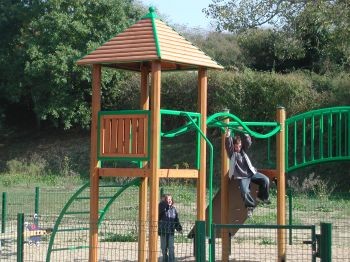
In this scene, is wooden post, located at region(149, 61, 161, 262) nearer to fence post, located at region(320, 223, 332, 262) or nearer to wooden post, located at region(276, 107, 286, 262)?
wooden post, located at region(276, 107, 286, 262)

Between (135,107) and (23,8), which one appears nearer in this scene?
(135,107)

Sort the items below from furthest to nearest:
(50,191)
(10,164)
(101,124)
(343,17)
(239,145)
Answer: (10,164) → (50,191) → (343,17) → (239,145) → (101,124)

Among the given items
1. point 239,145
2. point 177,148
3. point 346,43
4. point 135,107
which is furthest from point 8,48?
point 239,145

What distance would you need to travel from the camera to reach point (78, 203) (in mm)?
21094

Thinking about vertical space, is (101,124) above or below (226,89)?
below

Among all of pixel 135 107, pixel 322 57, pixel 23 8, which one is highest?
pixel 23 8

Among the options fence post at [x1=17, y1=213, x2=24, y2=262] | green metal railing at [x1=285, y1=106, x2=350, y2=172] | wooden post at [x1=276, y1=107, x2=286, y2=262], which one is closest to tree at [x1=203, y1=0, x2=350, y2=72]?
green metal railing at [x1=285, y1=106, x2=350, y2=172]

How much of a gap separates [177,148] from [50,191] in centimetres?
818

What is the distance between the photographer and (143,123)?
9.49 meters

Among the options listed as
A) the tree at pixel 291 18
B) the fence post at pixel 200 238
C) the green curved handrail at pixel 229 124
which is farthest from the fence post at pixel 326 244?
the tree at pixel 291 18

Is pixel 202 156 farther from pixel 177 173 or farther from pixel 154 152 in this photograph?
pixel 154 152

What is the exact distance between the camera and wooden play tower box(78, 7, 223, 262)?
9336mm

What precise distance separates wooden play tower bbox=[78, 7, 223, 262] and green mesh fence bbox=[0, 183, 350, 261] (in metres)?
0.56

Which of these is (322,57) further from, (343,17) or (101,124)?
(101,124)
